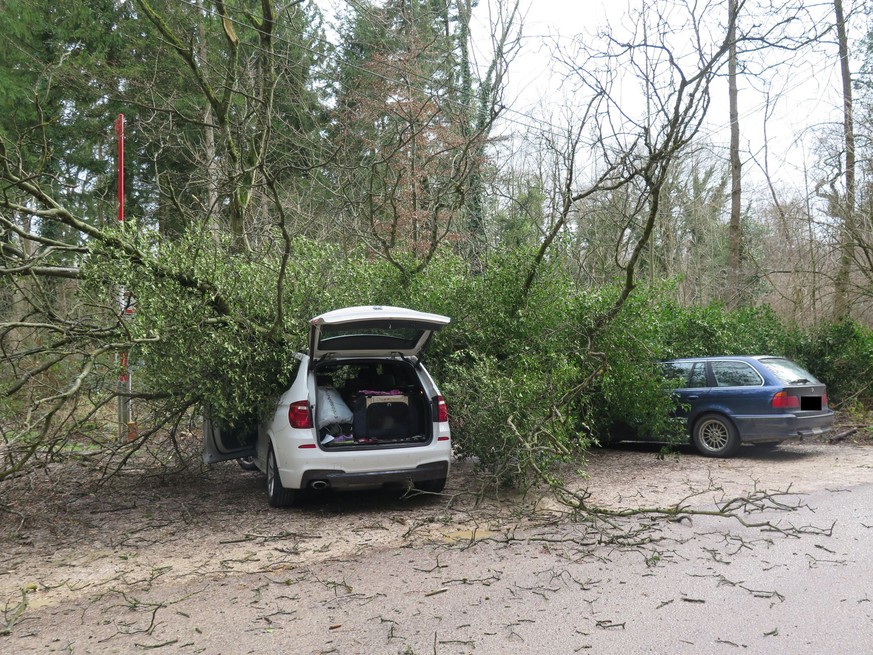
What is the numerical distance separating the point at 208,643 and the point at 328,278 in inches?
232

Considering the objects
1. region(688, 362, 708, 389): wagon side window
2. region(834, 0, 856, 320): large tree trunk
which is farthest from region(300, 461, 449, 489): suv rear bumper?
region(834, 0, 856, 320): large tree trunk

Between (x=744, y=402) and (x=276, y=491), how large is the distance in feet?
23.5

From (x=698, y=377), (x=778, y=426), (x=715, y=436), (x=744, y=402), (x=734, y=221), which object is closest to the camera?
(x=778, y=426)

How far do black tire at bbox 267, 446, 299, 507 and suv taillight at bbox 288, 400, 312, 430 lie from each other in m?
0.63

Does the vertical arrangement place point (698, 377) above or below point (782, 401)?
above

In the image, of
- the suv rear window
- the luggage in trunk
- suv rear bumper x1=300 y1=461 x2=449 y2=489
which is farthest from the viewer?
the suv rear window

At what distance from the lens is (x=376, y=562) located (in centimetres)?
575

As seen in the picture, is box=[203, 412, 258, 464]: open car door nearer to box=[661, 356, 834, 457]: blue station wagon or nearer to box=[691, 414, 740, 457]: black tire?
box=[661, 356, 834, 457]: blue station wagon

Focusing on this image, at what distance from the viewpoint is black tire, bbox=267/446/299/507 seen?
7505 millimetres

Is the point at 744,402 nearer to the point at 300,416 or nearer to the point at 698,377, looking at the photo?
the point at 698,377

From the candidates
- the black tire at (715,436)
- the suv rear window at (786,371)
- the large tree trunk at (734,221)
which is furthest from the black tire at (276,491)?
the large tree trunk at (734,221)

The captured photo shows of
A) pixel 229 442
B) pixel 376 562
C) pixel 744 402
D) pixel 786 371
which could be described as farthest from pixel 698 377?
pixel 376 562

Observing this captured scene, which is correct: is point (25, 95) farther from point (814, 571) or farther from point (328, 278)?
point (814, 571)

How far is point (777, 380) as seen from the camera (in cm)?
1062
